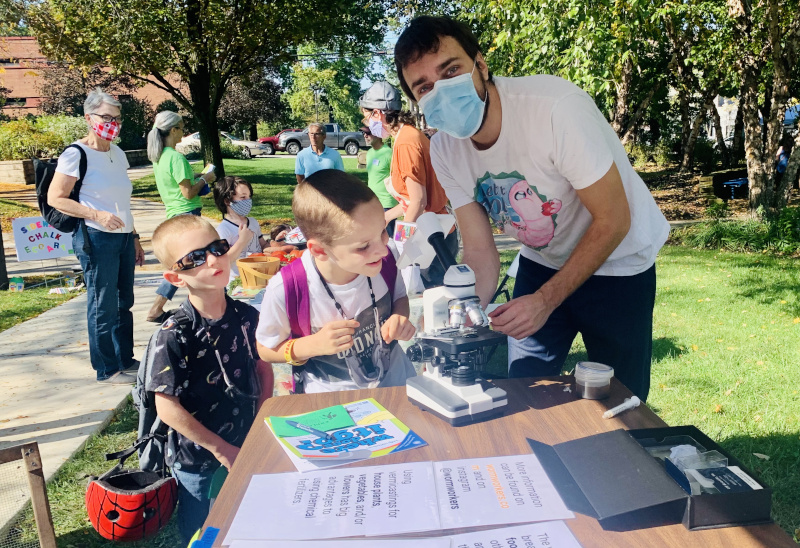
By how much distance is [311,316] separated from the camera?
229 cm

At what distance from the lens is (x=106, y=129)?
15.0 feet

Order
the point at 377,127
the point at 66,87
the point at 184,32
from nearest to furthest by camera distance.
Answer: the point at 377,127, the point at 184,32, the point at 66,87

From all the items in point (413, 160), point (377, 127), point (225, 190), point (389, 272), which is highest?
point (377, 127)

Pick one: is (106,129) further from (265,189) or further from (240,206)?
(265,189)

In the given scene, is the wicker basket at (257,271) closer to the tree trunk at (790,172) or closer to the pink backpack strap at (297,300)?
the pink backpack strap at (297,300)

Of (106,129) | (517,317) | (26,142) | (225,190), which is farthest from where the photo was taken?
(26,142)

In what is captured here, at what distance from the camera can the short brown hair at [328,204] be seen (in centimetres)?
211

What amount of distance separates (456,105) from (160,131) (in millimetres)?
4819

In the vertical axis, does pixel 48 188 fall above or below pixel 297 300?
above

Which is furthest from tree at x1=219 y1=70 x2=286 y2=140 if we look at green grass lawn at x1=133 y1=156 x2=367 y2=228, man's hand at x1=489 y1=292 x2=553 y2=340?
man's hand at x1=489 y1=292 x2=553 y2=340

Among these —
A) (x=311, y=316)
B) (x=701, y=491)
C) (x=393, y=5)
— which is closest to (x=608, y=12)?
(x=311, y=316)

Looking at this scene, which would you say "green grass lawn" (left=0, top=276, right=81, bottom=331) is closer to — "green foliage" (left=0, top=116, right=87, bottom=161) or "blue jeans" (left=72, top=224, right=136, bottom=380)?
"blue jeans" (left=72, top=224, right=136, bottom=380)

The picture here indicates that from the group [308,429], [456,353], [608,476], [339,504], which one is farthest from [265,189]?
[608,476]

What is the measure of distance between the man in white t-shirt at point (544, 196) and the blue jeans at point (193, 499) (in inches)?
50.4
